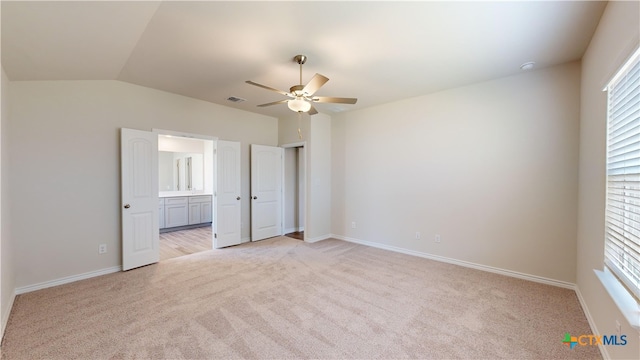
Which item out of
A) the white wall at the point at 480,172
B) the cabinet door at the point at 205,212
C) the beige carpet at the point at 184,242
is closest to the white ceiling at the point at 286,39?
the white wall at the point at 480,172

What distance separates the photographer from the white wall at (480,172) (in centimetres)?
303

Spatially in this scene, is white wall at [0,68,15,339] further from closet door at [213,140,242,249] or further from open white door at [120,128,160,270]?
closet door at [213,140,242,249]

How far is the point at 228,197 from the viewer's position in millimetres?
4852

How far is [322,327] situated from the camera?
2236mm

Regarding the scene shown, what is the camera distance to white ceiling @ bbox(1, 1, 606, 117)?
199cm

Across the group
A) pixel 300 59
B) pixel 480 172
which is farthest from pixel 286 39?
pixel 480 172

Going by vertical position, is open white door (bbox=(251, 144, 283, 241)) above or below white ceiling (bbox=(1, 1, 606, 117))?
below

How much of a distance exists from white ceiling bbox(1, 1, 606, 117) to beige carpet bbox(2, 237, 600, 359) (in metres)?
2.55

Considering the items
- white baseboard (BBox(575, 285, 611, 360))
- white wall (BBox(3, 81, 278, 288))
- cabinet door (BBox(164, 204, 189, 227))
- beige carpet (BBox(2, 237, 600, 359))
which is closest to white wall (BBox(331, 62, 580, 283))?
white baseboard (BBox(575, 285, 611, 360))

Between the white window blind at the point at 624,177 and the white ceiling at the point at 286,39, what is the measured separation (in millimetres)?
781

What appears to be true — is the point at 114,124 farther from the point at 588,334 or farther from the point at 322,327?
the point at 588,334

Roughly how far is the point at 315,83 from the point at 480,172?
2.77 metres

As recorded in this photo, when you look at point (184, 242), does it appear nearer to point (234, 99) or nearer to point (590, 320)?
point (234, 99)

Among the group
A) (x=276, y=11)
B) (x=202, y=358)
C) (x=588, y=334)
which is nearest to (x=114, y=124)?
(x=276, y=11)
